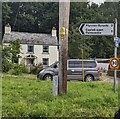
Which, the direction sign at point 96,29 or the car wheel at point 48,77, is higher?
the direction sign at point 96,29

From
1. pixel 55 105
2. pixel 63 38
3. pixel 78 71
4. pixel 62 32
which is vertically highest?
pixel 62 32

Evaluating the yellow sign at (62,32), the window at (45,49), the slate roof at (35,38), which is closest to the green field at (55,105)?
the yellow sign at (62,32)

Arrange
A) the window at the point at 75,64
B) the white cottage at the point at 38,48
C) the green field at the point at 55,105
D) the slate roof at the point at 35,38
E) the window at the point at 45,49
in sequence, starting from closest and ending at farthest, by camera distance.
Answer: the green field at the point at 55,105
the window at the point at 75,64
the slate roof at the point at 35,38
the white cottage at the point at 38,48
the window at the point at 45,49

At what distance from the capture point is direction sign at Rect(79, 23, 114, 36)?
6561 millimetres

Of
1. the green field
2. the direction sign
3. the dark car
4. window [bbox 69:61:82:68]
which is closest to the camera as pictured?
the direction sign

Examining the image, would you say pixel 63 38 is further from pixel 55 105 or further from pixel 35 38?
pixel 35 38

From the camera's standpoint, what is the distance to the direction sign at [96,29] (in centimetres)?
656

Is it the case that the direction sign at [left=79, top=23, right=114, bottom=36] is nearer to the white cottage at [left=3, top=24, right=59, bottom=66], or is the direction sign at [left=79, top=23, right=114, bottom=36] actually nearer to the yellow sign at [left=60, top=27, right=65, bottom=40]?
the yellow sign at [left=60, top=27, right=65, bottom=40]

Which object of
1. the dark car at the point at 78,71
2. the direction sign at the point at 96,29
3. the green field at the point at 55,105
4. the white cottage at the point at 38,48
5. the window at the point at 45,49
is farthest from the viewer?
the window at the point at 45,49

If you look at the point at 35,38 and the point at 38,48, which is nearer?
the point at 38,48

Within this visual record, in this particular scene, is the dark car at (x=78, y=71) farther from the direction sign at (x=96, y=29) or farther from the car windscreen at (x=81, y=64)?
the direction sign at (x=96, y=29)

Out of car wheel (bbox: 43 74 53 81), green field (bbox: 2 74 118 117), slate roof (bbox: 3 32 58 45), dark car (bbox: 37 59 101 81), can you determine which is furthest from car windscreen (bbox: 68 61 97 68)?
slate roof (bbox: 3 32 58 45)

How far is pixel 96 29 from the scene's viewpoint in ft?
21.5

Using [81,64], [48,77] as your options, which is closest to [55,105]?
[48,77]
